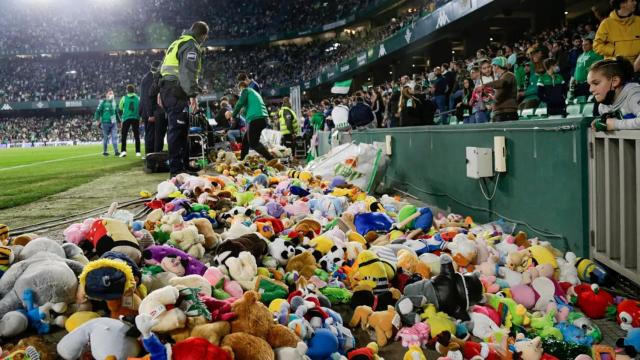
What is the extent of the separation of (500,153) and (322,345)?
2619mm

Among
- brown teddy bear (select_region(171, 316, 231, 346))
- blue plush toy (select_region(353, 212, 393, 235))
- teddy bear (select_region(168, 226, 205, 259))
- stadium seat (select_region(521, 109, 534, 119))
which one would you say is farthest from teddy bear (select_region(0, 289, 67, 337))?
stadium seat (select_region(521, 109, 534, 119))

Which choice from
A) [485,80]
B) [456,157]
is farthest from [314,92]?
[456,157]

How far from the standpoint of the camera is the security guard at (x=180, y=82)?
262 inches

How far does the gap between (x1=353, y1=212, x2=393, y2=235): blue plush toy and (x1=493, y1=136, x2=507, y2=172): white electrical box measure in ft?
3.20

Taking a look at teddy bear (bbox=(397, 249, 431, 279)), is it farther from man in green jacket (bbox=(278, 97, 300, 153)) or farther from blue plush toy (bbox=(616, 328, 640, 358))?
man in green jacket (bbox=(278, 97, 300, 153))

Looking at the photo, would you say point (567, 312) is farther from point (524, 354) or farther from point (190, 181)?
point (190, 181)

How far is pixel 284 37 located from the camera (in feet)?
153

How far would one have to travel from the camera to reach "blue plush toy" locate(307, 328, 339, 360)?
6.68 feet

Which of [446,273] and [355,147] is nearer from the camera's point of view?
[446,273]

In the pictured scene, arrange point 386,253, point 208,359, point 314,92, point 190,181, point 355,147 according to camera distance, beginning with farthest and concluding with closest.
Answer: point 314,92
point 355,147
point 190,181
point 386,253
point 208,359

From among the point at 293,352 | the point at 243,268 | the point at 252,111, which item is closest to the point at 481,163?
the point at 243,268

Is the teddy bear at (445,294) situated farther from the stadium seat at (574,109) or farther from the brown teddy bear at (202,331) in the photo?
the stadium seat at (574,109)

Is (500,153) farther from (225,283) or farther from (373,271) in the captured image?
(225,283)

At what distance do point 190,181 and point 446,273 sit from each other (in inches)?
142
